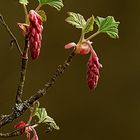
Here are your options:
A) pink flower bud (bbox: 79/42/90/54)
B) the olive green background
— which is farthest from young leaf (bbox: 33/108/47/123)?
the olive green background

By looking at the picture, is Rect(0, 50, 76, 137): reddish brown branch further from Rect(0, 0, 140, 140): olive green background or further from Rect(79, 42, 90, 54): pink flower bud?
Rect(0, 0, 140, 140): olive green background

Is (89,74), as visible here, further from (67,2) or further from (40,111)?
(67,2)

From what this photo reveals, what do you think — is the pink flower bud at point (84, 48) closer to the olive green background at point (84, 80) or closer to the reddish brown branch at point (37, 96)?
the reddish brown branch at point (37, 96)

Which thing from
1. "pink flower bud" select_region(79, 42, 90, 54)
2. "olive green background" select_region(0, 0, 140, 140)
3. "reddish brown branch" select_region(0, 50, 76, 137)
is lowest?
"olive green background" select_region(0, 0, 140, 140)

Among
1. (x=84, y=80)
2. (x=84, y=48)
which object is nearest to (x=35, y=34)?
(x=84, y=48)

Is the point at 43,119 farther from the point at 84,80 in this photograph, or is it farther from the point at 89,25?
the point at 84,80

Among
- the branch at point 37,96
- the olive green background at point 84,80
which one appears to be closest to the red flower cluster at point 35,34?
the branch at point 37,96
